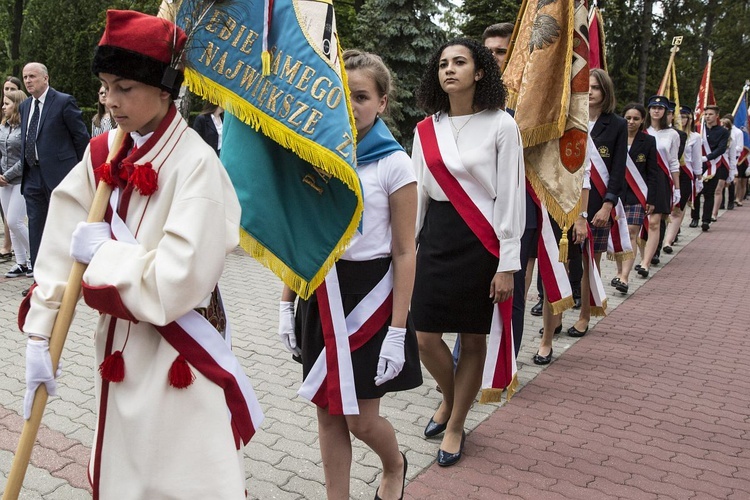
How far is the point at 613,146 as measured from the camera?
6395mm

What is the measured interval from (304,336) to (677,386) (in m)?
3.40

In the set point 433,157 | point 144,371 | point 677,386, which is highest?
point 433,157

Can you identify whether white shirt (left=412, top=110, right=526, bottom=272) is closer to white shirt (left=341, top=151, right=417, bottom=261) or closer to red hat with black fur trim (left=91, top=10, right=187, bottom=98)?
white shirt (left=341, top=151, right=417, bottom=261)

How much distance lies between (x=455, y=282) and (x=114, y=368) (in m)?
2.04

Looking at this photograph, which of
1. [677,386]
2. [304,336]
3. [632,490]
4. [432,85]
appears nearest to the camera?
[304,336]

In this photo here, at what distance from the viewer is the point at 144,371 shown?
2.20 m

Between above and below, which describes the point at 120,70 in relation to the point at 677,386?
above

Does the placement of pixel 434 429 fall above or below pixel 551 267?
below

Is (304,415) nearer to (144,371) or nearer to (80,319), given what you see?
(144,371)

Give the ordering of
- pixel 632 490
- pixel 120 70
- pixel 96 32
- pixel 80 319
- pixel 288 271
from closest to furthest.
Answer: pixel 120 70 → pixel 288 271 → pixel 632 490 → pixel 80 319 → pixel 96 32

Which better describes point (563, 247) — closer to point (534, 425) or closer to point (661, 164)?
point (534, 425)

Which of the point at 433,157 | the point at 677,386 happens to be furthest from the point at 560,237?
the point at 433,157

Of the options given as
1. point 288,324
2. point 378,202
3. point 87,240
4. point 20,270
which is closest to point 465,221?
point 378,202

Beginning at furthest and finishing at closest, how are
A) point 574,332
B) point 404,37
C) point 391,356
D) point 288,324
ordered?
point 404,37 → point 574,332 → point 288,324 → point 391,356
